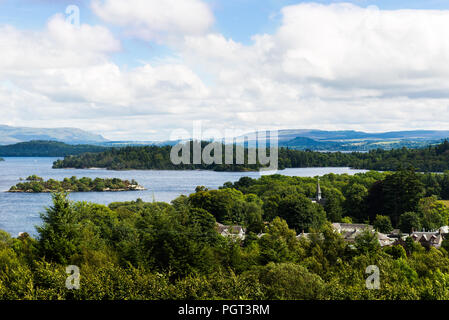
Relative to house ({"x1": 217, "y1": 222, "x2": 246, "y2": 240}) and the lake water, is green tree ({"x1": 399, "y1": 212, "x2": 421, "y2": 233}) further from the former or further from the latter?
the lake water

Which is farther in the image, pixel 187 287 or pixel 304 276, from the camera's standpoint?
pixel 304 276

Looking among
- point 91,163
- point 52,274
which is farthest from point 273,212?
point 91,163

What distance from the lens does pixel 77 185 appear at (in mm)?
94375

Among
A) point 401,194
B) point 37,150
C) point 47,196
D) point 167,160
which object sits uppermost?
point 37,150

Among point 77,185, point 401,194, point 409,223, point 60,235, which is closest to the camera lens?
point 60,235

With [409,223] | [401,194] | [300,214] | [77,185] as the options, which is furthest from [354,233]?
[77,185]

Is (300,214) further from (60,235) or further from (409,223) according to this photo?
(60,235)

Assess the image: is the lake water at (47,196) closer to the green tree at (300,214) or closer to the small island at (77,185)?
the small island at (77,185)

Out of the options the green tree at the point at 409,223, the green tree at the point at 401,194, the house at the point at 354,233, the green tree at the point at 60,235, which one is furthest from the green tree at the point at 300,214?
the green tree at the point at 60,235

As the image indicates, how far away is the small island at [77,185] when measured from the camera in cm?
9181

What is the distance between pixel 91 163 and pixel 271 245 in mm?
130270

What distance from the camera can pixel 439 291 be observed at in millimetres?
13383

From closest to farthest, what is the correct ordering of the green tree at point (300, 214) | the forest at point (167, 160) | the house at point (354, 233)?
the house at point (354, 233) → the green tree at point (300, 214) → the forest at point (167, 160)
